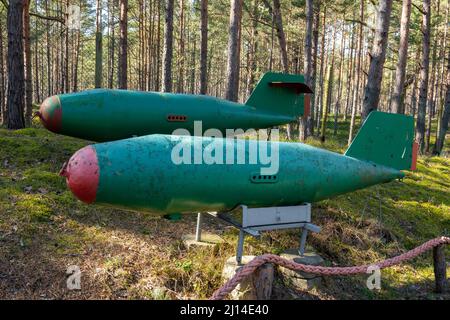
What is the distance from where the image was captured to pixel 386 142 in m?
6.12

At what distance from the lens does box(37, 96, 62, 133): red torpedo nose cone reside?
6.25 meters

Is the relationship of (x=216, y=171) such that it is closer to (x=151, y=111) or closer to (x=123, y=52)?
(x=151, y=111)

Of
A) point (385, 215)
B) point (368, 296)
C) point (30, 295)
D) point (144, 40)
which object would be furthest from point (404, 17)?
point (144, 40)

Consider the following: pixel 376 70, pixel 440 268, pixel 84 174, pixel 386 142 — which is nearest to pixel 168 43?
pixel 376 70

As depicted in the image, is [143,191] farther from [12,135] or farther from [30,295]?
[12,135]

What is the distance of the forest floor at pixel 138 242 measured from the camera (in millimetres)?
4844

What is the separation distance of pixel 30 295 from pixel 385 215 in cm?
751

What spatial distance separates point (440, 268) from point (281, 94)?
4430mm

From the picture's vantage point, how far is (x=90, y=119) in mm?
6336

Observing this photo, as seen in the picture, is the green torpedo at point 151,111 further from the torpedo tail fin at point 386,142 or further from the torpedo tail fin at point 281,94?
the torpedo tail fin at point 386,142

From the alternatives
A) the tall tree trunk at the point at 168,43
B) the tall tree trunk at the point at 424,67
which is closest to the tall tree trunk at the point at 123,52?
the tall tree trunk at the point at 168,43

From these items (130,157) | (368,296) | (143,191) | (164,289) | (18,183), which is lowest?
(368,296)

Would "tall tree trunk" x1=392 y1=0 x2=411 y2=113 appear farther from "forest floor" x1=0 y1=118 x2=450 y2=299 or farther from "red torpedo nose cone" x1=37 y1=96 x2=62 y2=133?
"red torpedo nose cone" x1=37 y1=96 x2=62 y2=133

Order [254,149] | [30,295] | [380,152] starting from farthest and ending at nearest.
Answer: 1. [380,152]
2. [254,149]
3. [30,295]
